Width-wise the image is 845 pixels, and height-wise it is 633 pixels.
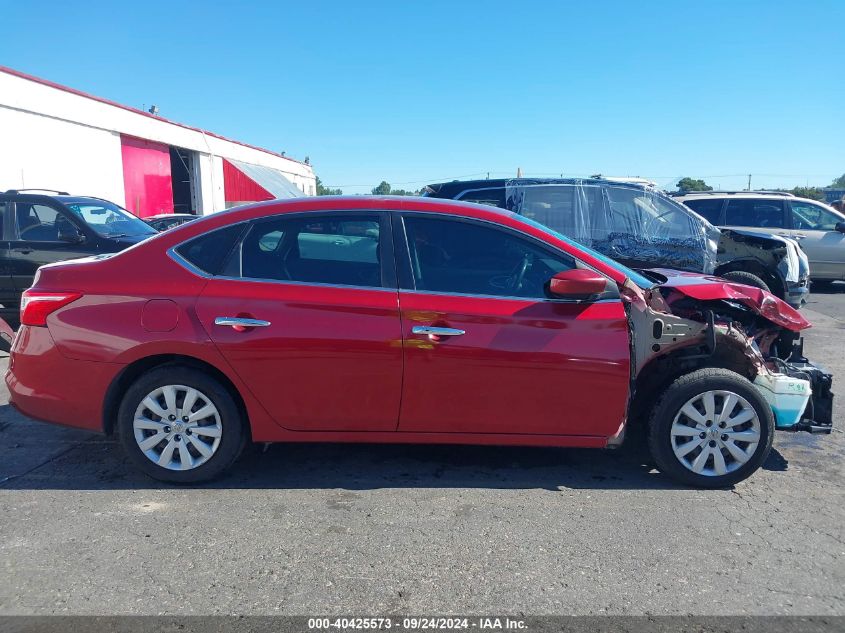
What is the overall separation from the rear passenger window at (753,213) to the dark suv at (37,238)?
10.5 metres

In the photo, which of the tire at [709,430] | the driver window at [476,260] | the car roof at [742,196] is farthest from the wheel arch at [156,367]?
the car roof at [742,196]

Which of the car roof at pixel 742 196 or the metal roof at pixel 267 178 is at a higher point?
the metal roof at pixel 267 178

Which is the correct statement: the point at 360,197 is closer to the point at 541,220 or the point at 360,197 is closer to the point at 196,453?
A: the point at 196,453

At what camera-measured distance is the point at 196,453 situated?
13.0 feet

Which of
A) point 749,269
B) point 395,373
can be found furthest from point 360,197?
point 749,269

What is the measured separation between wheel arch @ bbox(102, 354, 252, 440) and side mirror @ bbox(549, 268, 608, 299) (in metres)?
2.01

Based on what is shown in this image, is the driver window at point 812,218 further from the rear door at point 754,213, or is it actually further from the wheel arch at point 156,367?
the wheel arch at point 156,367

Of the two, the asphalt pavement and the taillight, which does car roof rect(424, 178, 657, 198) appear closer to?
the asphalt pavement

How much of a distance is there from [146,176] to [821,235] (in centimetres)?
2167

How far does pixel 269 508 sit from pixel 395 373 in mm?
1054

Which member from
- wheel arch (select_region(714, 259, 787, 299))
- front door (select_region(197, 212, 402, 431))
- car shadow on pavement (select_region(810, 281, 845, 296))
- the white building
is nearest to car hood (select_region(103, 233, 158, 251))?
front door (select_region(197, 212, 402, 431))

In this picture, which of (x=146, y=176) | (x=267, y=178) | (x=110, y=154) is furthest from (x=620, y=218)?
(x=267, y=178)

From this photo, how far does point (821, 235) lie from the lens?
12.7 metres

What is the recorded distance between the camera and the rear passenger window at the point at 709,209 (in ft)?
40.5
